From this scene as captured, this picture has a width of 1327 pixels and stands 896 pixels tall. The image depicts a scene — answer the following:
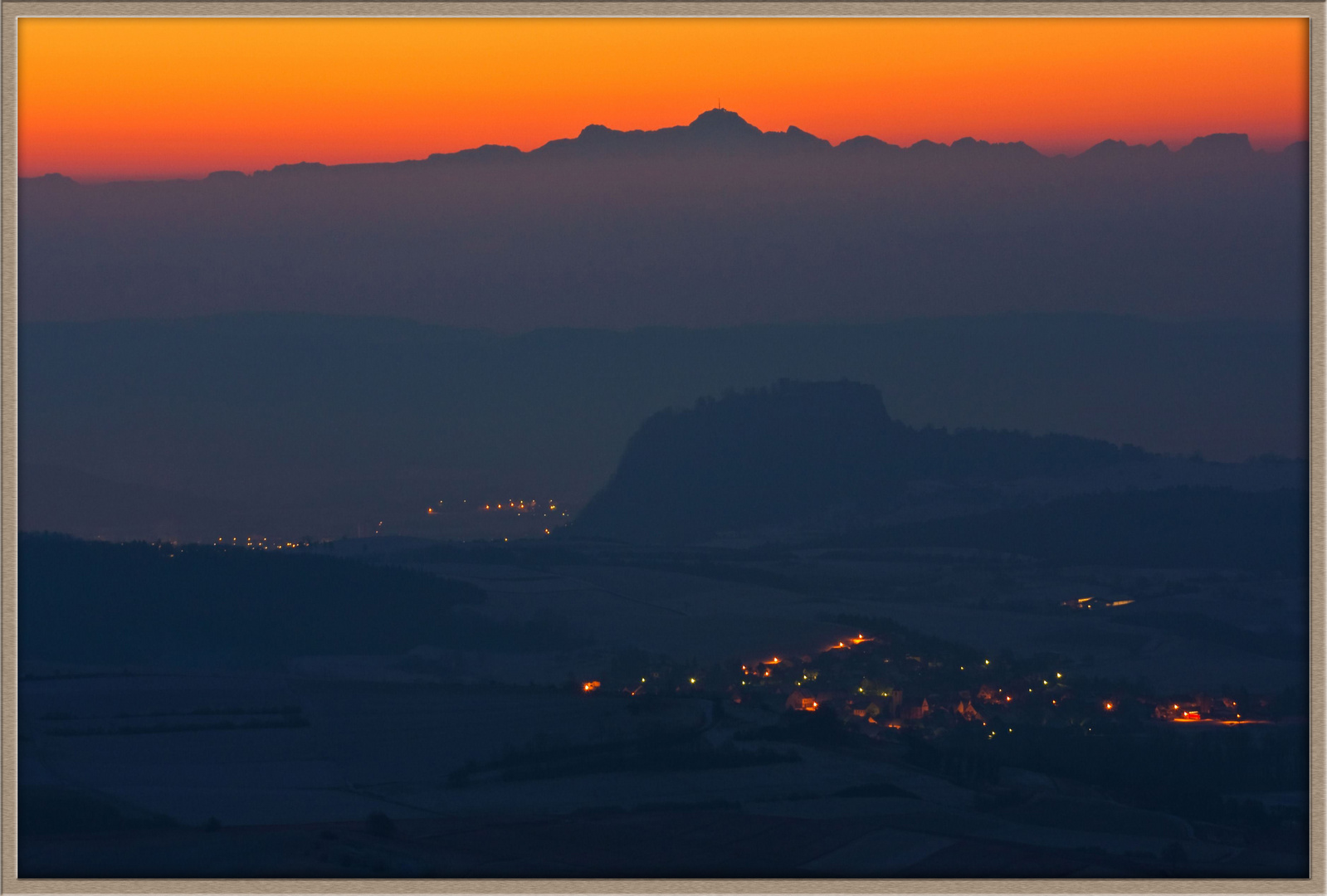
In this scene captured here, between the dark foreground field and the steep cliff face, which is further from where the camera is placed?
the steep cliff face

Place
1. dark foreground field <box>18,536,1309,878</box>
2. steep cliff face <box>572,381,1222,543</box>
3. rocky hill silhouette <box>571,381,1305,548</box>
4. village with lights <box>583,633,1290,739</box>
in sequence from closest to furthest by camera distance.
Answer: dark foreground field <box>18,536,1309,878</box> < village with lights <box>583,633,1290,739</box> < rocky hill silhouette <box>571,381,1305,548</box> < steep cliff face <box>572,381,1222,543</box>

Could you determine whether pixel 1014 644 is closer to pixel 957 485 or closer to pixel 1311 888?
pixel 1311 888

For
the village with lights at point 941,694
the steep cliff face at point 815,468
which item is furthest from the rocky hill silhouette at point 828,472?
the village with lights at point 941,694

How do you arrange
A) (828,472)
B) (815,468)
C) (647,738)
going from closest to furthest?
(647,738) → (828,472) → (815,468)

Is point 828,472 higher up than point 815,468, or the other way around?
point 815,468

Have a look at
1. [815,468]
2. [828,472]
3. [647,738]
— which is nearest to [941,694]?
[647,738]

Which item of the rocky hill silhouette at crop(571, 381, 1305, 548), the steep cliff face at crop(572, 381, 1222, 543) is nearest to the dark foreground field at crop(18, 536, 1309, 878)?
the rocky hill silhouette at crop(571, 381, 1305, 548)

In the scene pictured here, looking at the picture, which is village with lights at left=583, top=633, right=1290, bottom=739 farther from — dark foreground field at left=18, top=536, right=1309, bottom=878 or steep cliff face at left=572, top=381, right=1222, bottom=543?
steep cliff face at left=572, top=381, right=1222, bottom=543

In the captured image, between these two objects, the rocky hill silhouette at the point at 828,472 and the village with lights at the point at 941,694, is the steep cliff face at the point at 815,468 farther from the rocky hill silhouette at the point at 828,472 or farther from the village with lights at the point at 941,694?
the village with lights at the point at 941,694

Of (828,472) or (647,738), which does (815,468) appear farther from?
(647,738)

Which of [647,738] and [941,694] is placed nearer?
[647,738]

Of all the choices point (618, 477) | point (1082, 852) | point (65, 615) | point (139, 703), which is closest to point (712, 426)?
point (618, 477)
